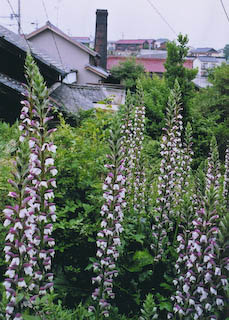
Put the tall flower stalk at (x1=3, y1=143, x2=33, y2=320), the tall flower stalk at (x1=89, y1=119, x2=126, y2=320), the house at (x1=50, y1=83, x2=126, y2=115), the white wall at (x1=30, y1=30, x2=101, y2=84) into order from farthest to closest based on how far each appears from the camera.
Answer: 1. the white wall at (x1=30, y1=30, x2=101, y2=84)
2. the house at (x1=50, y1=83, x2=126, y2=115)
3. the tall flower stalk at (x1=89, y1=119, x2=126, y2=320)
4. the tall flower stalk at (x1=3, y1=143, x2=33, y2=320)

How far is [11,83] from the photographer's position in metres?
10.6

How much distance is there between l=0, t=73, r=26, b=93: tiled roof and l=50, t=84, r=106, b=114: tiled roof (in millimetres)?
1853

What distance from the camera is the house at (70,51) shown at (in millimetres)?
22094

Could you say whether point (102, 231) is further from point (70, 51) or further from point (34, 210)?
point (70, 51)

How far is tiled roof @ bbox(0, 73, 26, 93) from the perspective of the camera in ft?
33.3

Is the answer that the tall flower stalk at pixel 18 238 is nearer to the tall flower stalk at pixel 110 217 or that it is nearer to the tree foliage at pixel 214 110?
the tall flower stalk at pixel 110 217

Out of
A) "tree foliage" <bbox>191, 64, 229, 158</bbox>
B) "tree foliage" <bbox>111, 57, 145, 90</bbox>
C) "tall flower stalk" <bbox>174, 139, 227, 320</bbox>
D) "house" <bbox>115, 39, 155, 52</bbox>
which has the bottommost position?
"tall flower stalk" <bbox>174, 139, 227, 320</bbox>

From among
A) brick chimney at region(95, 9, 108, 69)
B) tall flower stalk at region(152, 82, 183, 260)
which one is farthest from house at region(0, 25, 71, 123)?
brick chimney at region(95, 9, 108, 69)

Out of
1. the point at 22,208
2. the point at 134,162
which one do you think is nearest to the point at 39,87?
the point at 22,208

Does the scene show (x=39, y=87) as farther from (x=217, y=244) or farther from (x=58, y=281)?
(x=58, y=281)

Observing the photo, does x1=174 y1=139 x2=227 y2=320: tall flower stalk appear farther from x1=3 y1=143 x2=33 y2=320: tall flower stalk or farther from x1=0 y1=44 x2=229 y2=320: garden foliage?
x1=3 y1=143 x2=33 y2=320: tall flower stalk

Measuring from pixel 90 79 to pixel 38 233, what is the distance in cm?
2222

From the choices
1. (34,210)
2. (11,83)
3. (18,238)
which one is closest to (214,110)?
(11,83)

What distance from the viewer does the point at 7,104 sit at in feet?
35.6
